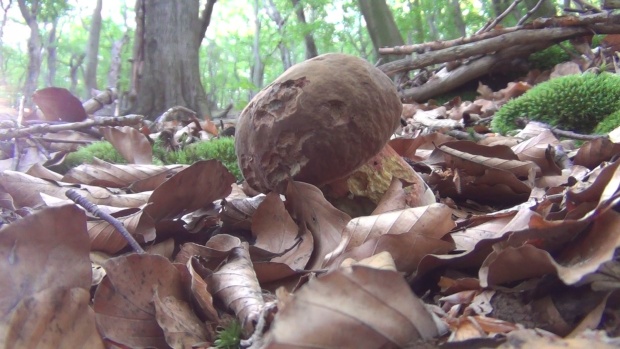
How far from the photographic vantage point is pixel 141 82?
5.38 meters

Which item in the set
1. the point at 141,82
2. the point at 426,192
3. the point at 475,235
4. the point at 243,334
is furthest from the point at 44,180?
the point at 141,82

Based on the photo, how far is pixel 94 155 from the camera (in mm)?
2893

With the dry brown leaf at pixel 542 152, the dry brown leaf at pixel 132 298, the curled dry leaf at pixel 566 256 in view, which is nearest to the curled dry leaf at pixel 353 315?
the curled dry leaf at pixel 566 256

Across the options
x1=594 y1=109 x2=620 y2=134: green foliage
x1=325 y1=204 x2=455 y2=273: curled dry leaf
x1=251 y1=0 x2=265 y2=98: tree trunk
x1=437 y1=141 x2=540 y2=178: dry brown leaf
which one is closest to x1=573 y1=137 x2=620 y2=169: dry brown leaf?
x1=437 y1=141 x2=540 y2=178: dry brown leaf

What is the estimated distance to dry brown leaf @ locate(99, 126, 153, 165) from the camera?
2.73m

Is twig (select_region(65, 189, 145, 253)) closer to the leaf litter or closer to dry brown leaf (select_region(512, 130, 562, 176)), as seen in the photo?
the leaf litter

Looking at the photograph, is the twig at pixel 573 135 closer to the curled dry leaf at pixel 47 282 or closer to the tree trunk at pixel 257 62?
the curled dry leaf at pixel 47 282

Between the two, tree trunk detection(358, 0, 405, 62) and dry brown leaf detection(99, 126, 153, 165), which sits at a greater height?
tree trunk detection(358, 0, 405, 62)

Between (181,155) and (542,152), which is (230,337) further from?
(181,155)

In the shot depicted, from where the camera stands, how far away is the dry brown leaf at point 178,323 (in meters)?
0.99

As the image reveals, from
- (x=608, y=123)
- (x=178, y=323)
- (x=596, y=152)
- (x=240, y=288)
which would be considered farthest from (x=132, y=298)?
(x=608, y=123)

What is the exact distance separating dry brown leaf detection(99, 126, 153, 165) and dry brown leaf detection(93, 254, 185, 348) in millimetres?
1710

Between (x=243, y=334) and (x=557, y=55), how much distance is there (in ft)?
16.7

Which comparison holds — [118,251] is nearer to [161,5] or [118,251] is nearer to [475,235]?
[475,235]
